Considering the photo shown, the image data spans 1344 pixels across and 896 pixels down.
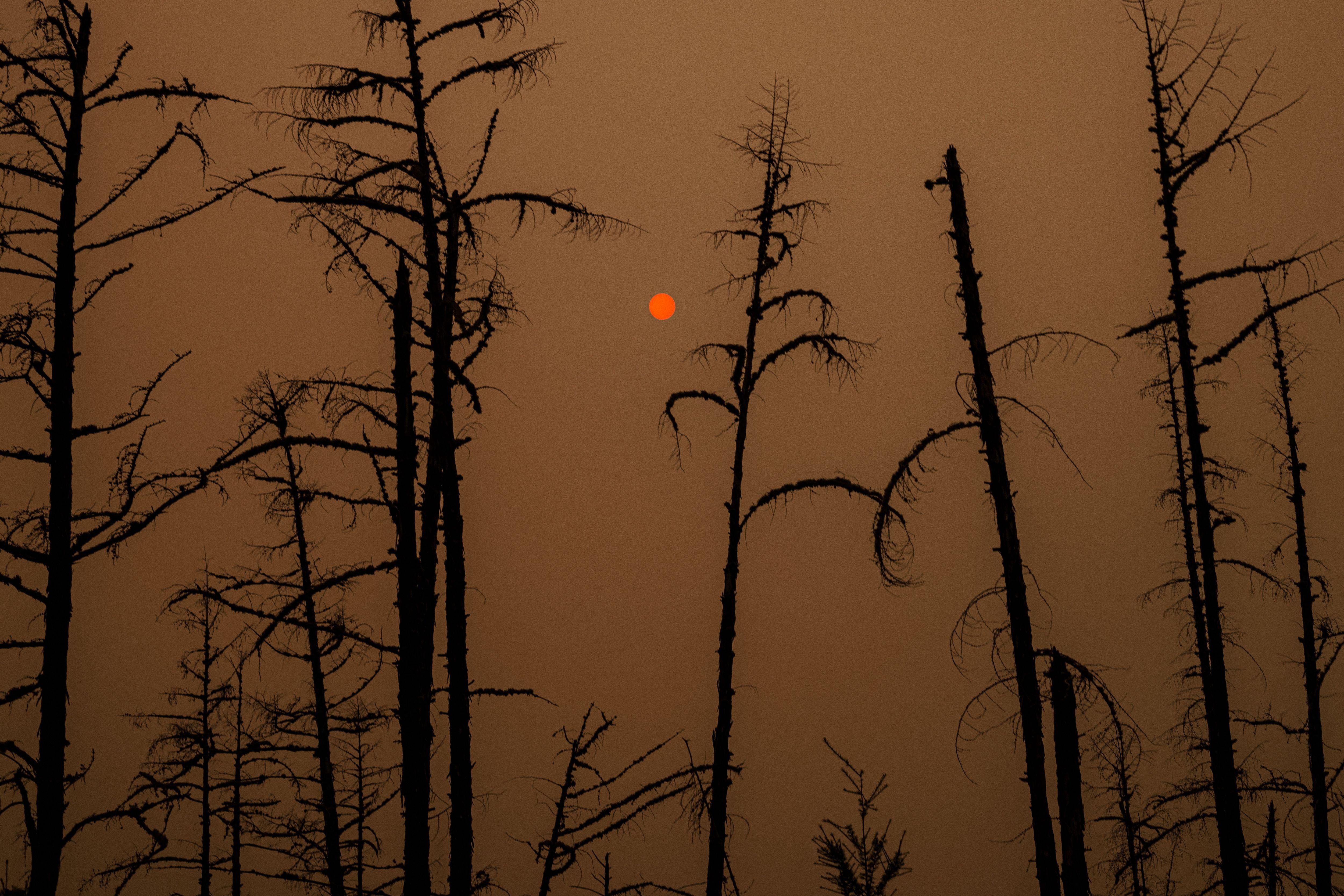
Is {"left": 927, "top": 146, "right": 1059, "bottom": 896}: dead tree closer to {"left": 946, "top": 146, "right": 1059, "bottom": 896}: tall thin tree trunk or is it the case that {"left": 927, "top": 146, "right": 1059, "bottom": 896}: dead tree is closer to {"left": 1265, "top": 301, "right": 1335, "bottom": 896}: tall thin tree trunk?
{"left": 946, "top": 146, "right": 1059, "bottom": 896}: tall thin tree trunk

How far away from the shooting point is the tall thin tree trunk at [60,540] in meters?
7.54

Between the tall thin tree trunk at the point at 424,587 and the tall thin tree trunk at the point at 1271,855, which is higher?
the tall thin tree trunk at the point at 424,587

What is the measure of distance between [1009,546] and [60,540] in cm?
877

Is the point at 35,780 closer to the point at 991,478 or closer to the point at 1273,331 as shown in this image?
the point at 991,478

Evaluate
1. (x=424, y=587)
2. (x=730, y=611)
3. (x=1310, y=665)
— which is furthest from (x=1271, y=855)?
(x=424, y=587)

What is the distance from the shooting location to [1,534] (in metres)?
8.27

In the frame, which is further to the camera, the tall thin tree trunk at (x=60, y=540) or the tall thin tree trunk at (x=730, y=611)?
the tall thin tree trunk at (x=730, y=611)

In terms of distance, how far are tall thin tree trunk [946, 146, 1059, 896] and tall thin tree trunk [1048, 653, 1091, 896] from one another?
30cm

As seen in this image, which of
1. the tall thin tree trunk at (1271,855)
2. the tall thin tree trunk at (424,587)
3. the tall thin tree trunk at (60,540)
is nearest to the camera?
the tall thin tree trunk at (60,540)

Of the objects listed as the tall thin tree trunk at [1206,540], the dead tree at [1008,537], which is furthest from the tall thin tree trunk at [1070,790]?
the tall thin tree trunk at [1206,540]

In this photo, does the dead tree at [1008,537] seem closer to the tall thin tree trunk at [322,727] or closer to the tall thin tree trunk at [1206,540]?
the tall thin tree trunk at [1206,540]

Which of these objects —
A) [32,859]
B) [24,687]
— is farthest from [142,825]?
[24,687]

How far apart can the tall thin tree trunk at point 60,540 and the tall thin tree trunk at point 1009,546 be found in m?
8.39

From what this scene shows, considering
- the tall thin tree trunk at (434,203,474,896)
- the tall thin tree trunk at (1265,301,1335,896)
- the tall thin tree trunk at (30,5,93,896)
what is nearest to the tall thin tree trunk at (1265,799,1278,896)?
the tall thin tree trunk at (1265,301,1335,896)
